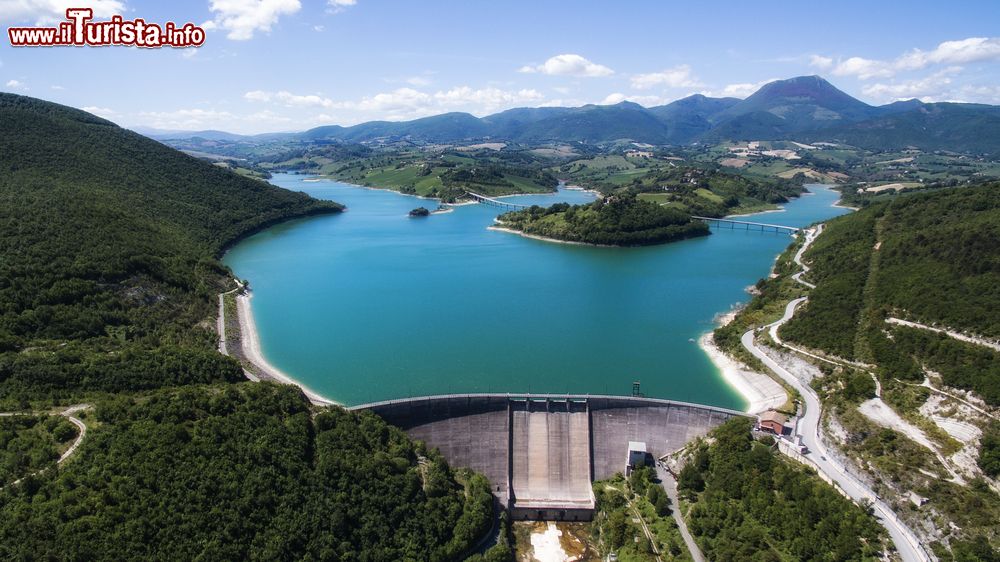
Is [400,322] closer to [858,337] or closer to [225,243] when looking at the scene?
[858,337]

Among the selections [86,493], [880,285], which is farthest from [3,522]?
[880,285]

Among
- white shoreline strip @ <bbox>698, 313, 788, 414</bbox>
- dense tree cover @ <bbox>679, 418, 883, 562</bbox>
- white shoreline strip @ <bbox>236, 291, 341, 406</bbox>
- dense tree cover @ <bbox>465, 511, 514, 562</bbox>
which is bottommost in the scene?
dense tree cover @ <bbox>465, 511, 514, 562</bbox>

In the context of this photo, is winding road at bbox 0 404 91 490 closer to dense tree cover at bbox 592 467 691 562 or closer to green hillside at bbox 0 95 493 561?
green hillside at bbox 0 95 493 561

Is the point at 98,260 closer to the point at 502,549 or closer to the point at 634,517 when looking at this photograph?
the point at 502,549

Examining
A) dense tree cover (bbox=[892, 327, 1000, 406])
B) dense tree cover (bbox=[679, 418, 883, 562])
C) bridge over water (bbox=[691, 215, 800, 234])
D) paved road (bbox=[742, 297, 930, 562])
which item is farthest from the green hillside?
bridge over water (bbox=[691, 215, 800, 234])

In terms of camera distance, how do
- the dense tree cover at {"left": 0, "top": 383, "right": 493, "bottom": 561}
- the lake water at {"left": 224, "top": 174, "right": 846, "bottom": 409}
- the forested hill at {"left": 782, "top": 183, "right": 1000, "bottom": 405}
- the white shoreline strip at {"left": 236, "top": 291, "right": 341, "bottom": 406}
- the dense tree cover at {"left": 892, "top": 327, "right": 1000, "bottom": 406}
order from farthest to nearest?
the lake water at {"left": 224, "top": 174, "right": 846, "bottom": 409}
the white shoreline strip at {"left": 236, "top": 291, "right": 341, "bottom": 406}
the forested hill at {"left": 782, "top": 183, "right": 1000, "bottom": 405}
the dense tree cover at {"left": 892, "top": 327, "right": 1000, "bottom": 406}
the dense tree cover at {"left": 0, "top": 383, "right": 493, "bottom": 561}

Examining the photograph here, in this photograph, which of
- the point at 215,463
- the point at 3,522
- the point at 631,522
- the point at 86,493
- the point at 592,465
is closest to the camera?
the point at 3,522

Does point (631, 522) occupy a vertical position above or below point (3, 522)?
below
